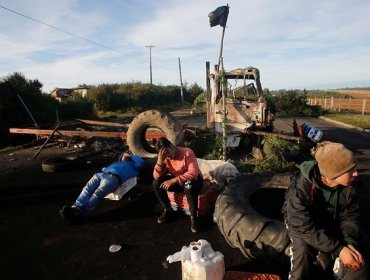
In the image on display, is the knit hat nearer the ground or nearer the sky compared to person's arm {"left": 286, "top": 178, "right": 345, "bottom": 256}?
nearer the sky

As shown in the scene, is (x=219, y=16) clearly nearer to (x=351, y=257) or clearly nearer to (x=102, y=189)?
(x=102, y=189)

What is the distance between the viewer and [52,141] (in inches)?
430

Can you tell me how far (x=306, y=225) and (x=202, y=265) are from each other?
898 millimetres

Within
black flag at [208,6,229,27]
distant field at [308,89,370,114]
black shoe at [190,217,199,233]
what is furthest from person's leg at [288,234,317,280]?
distant field at [308,89,370,114]

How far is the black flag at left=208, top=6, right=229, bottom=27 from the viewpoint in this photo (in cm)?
599

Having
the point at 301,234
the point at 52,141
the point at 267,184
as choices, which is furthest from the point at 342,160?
the point at 52,141

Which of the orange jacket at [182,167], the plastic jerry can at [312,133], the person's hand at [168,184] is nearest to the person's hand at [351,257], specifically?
the orange jacket at [182,167]

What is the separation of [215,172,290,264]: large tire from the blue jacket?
5.68ft

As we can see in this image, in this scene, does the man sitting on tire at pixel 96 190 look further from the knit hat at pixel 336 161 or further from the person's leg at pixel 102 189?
the knit hat at pixel 336 161

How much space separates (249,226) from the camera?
3191 millimetres

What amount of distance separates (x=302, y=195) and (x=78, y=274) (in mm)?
2399

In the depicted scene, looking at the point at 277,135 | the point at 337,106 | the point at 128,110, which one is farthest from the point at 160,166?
the point at 337,106

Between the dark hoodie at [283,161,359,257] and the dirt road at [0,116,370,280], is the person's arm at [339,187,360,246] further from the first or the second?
the dirt road at [0,116,370,280]

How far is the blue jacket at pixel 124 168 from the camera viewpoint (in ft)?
15.6
